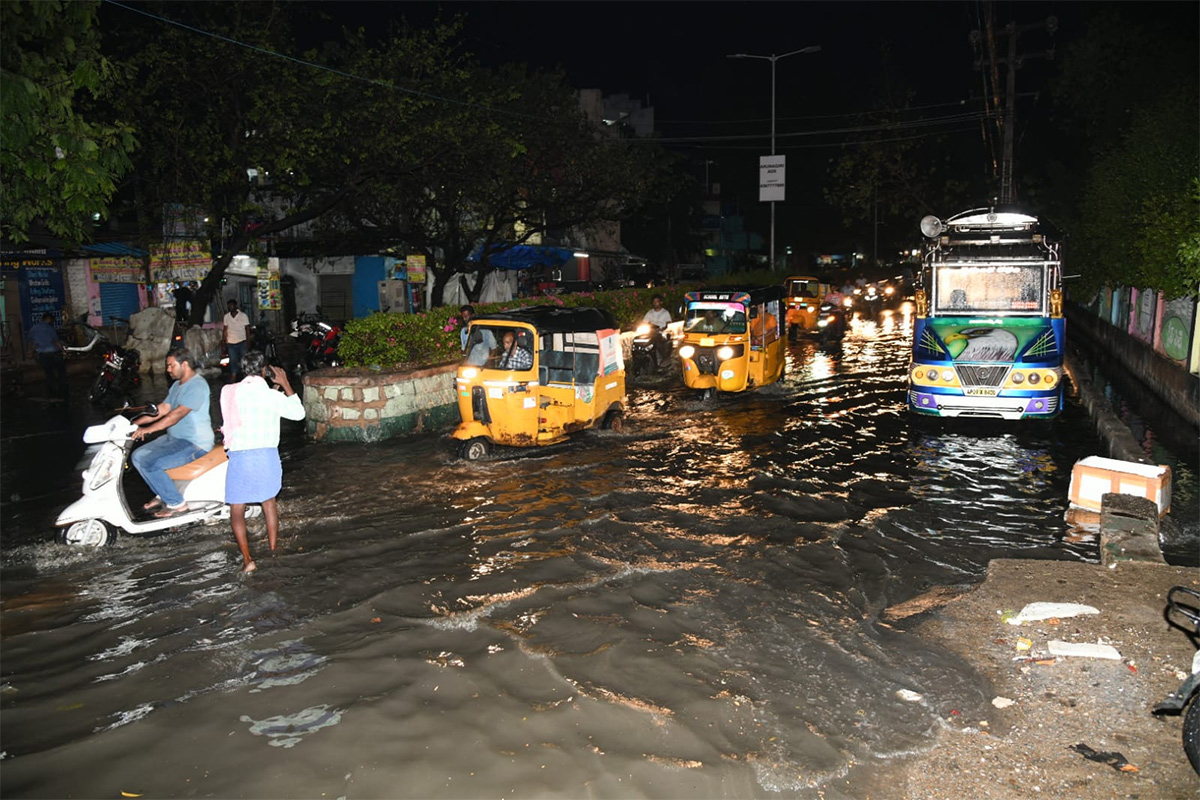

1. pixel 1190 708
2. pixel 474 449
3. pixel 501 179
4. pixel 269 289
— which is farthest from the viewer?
pixel 269 289

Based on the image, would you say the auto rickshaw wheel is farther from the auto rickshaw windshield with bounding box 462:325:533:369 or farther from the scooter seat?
the scooter seat

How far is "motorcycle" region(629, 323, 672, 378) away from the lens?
1912 centimetres

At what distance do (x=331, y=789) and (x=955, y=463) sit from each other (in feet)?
31.4

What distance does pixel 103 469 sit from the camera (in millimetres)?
7547

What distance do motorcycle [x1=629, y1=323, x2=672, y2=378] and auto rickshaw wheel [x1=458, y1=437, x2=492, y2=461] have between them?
27.8 ft

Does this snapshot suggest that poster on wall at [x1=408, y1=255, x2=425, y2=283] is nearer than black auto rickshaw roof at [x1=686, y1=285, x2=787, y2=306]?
No

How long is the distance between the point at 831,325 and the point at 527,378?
61.9 ft

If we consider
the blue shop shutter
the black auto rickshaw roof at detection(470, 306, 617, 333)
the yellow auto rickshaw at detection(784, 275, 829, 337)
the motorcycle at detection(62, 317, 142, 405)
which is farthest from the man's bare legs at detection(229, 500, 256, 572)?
the yellow auto rickshaw at detection(784, 275, 829, 337)

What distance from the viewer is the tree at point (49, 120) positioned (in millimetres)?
6688

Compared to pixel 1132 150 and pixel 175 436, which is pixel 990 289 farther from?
pixel 175 436

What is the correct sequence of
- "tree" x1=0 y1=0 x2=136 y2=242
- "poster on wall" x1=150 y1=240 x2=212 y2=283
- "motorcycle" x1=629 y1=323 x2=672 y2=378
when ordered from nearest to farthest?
"tree" x1=0 y1=0 x2=136 y2=242
"motorcycle" x1=629 y1=323 x2=672 y2=378
"poster on wall" x1=150 y1=240 x2=212 y2=283

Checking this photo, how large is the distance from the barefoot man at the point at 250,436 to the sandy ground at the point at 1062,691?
511 cm

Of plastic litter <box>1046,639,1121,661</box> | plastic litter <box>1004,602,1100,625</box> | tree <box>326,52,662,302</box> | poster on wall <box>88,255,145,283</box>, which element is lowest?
plastic litter <box>1046,639,1121,661</box>

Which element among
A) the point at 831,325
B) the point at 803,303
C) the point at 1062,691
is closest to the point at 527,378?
the point at 1062,691
